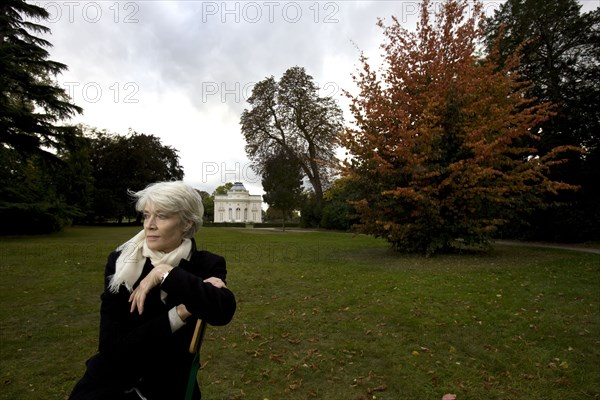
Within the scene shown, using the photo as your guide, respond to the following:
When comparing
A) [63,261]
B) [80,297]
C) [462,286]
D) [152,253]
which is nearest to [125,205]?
[63,261]

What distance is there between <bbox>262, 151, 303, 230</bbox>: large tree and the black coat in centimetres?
3065

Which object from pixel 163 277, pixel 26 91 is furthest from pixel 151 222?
pixel 26 91

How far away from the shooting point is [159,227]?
2.07m

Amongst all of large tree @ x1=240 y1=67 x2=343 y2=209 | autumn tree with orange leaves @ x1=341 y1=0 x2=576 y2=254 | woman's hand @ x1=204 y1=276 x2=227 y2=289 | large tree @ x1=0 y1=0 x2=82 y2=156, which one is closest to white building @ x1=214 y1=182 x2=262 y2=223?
large tree @ x1=240 y1=67 x2=343 y2=209

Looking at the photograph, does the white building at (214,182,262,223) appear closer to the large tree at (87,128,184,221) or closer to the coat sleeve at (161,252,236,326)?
the large tree at (87,128,184,221)

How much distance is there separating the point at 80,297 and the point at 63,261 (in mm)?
5059

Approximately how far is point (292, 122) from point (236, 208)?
5843 cm

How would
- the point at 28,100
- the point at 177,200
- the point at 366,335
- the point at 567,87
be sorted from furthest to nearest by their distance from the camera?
the point at 567,87
the point at 28,100
the point at 366,335
the point at 177,200

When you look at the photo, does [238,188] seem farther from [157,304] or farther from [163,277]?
[163,277]

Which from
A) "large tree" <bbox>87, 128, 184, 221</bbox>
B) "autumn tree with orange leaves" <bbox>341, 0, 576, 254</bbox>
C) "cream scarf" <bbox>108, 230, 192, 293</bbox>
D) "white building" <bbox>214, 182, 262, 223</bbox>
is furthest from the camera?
"white building" <bbox>214, 182, 262, 223</bbox>

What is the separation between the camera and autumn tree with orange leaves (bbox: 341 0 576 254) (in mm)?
11359

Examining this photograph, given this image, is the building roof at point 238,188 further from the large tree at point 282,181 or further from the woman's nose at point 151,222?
the woman's nose at point 151,222

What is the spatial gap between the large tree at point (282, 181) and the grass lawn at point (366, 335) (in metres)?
23.2

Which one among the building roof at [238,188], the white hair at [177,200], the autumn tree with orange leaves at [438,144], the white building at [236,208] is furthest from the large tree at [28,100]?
the building roof at [238,188]
